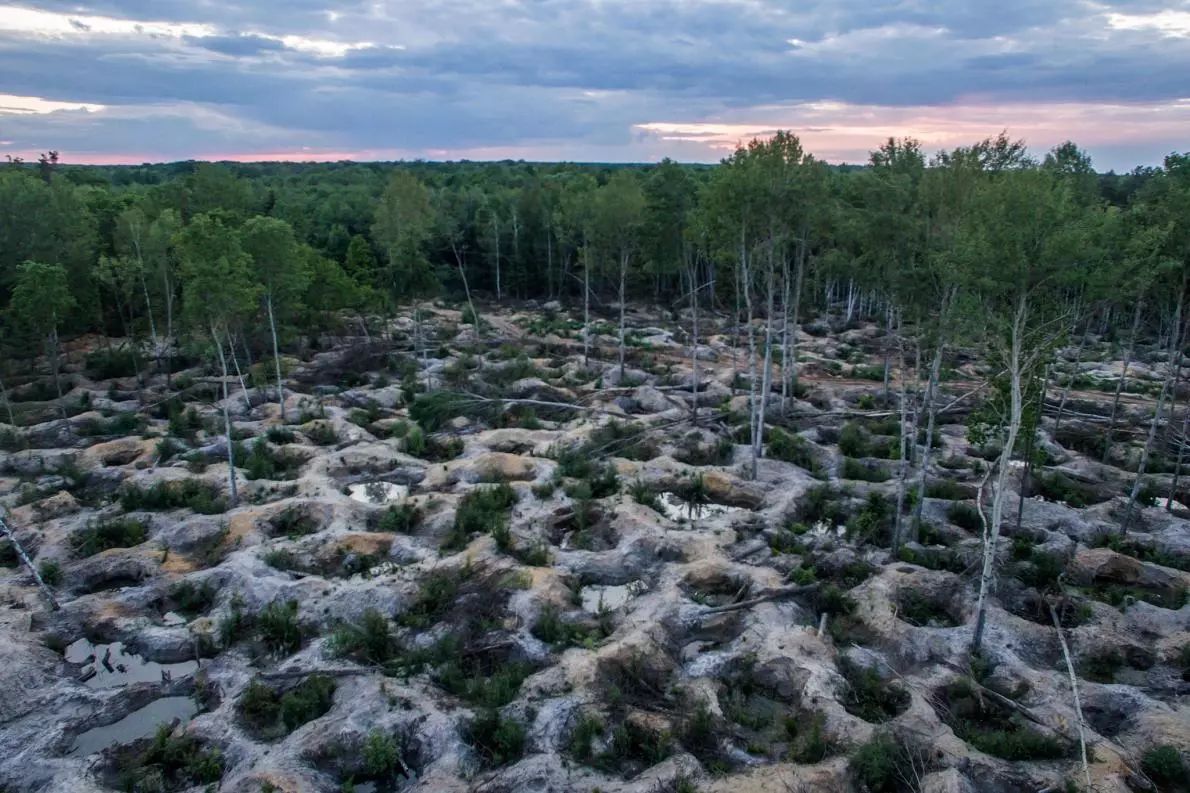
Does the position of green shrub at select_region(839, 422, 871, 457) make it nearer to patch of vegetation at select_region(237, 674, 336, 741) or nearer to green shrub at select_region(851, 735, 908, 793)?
green shrub at select_region(851, 735, 908, 793)

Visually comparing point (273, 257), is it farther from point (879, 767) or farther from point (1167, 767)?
point (1167, 767)

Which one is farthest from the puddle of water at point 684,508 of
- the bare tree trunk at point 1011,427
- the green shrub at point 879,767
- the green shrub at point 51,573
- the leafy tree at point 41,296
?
the leafy tree at point 41,296

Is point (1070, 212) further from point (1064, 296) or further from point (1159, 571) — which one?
point (1159, 571)

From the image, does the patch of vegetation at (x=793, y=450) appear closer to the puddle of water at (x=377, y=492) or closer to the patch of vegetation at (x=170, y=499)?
the puddle of water at (x=377, y=492)

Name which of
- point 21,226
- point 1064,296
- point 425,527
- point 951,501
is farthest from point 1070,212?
point 21,226

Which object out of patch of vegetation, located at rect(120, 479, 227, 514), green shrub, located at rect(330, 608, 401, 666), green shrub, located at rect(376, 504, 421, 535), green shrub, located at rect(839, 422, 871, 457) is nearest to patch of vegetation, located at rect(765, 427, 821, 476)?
green shrub, located at rect(839, 422, 871, 457)

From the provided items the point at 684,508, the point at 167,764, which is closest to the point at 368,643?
the point at 167,764
